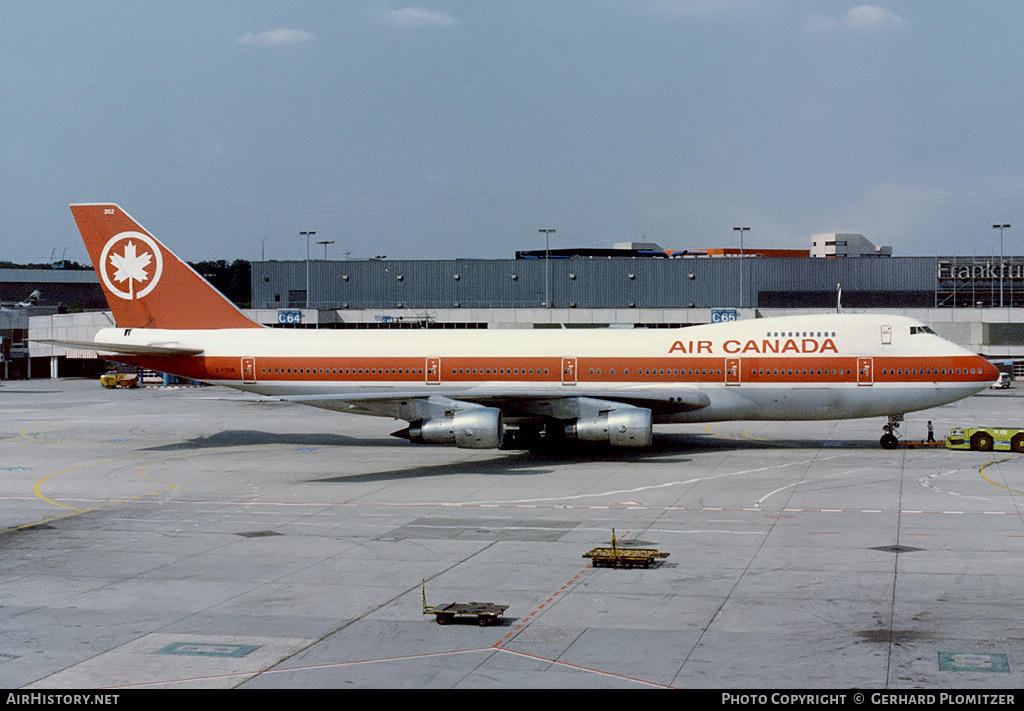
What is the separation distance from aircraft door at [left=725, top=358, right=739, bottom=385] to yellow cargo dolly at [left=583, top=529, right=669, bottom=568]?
69.9 feet

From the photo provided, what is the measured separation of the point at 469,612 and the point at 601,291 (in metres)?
91.8

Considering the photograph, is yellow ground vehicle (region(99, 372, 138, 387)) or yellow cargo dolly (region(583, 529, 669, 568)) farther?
yellow ground vehicle (region(99, 372, 138, 387))

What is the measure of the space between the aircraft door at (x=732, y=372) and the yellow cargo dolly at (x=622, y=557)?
21308 mm

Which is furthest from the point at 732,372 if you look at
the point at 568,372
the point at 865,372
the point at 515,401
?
the point at 515,401

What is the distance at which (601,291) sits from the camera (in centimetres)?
11131

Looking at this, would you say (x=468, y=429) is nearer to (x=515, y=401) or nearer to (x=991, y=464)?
(x=515, y=401)

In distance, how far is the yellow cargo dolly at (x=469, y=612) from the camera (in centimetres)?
2075

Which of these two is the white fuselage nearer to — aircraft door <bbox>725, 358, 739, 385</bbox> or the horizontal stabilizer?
aircraft door <bbox>725, 358, 739, 385</bbox>

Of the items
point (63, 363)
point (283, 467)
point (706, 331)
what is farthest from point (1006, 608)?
point (63, 363)

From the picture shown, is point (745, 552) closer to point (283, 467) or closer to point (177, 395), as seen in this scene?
point (283, 467)

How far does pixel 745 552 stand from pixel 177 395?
67.8 m

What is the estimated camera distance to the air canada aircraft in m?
45.1

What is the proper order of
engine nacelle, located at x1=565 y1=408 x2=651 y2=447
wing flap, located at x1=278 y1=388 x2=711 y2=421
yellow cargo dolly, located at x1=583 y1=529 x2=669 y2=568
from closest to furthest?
yellow cargo dolly, located at x1=583 y1=529 x2=669 y2=568
engine nacelle, located at x1=565 y1=408 x2=651 y2=447
wing flap, located at x1=278 y1=388 x2=711 y2=421

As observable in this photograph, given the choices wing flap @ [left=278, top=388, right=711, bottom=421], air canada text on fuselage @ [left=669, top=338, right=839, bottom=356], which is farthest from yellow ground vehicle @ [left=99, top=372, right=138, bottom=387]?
air canada text on fuselage @ [left=669, top=338, right=839, bottom=356]
